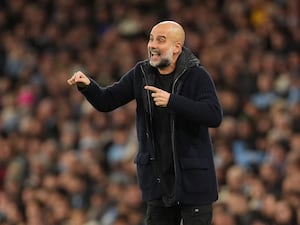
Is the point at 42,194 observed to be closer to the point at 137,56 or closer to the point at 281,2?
the point at 137,56

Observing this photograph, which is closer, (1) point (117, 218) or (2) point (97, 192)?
(1) point (117, 218)

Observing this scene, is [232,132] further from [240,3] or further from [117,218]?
[240,3]

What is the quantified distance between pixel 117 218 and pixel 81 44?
15.7ft

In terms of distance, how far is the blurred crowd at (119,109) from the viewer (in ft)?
33.5

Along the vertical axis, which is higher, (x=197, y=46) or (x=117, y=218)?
(x=197, y=46)

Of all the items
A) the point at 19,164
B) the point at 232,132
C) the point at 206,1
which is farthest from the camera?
the point at 206,1

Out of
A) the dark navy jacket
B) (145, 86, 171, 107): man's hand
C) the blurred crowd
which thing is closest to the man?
the dark navy jacket

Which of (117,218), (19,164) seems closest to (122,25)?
(19,164)

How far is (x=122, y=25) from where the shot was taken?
14469 millimetres

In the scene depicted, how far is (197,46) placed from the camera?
1291cm

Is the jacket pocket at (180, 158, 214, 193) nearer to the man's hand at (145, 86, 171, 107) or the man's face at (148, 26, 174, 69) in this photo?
the man's hand at (145, 86, 171, 107)

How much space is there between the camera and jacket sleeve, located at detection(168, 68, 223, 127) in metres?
5.78

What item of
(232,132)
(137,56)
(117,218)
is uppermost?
(137,56)

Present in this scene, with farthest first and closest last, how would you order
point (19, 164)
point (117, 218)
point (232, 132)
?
point (19, 164) → point (232, 132) → point (117, 218)
